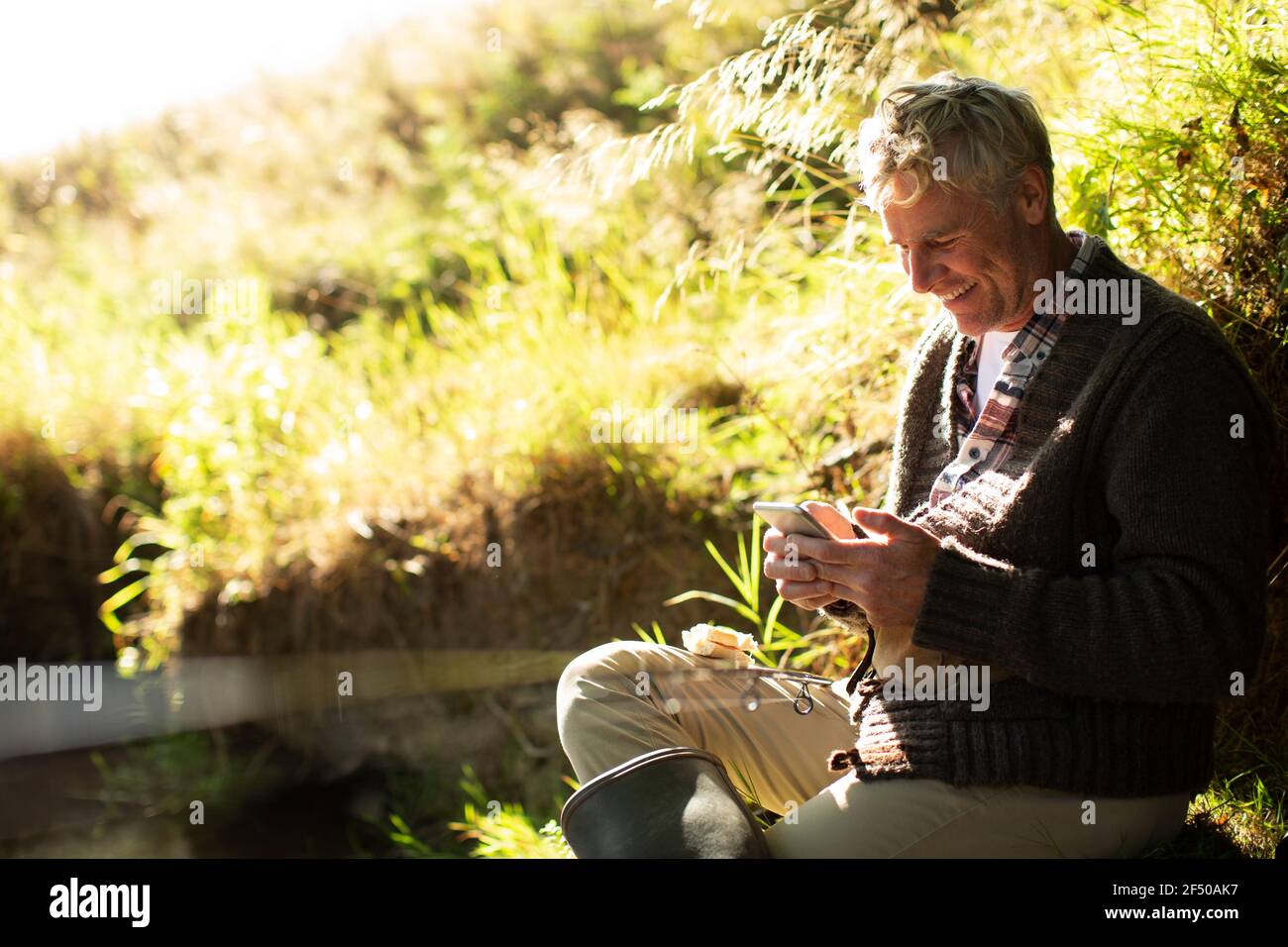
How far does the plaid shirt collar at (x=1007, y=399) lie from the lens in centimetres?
191

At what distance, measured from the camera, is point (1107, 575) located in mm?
1737

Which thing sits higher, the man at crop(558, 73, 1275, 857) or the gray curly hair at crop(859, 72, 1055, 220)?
the gray curly hair at crop(859, 72, 1055, 220)

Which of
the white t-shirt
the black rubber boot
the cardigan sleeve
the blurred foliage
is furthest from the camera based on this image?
the blurred foliage

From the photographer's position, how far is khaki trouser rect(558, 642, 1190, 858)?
1.76 metres

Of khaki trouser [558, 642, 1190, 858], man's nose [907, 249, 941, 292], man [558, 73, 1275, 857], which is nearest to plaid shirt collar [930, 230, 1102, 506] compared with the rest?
man [558, 73, 1275, 857]

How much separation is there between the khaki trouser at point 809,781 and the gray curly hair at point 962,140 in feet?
2.80

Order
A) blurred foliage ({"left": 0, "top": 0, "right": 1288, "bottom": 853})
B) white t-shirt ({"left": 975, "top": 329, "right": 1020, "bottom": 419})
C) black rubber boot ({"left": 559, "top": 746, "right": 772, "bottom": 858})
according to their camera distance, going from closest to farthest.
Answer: black rubber boot ({"left": 559, "top": 746, "right": 772, "bottom": 858})
white t-shirt ({"left": 975, "top": 329, "right": 1020, "bottom": 419})
blurred foliage ({"left": 0, "top": 0, "right": 1288, "bottom": 853})

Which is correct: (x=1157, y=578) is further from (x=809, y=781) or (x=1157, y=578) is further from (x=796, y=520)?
(x=809, y=781)

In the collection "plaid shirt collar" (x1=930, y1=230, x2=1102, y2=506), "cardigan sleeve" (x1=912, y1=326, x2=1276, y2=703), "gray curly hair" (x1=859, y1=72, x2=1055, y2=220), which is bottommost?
"cardigan sleeve" (x1=912, y1=326, x2=1276, y2=703)

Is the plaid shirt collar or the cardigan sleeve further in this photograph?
the plaid shirt collar

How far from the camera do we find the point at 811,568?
5.95ft

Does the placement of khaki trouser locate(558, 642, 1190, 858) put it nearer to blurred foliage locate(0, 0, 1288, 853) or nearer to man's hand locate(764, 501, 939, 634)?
man's hand locate(764, 501, 939, 634)
